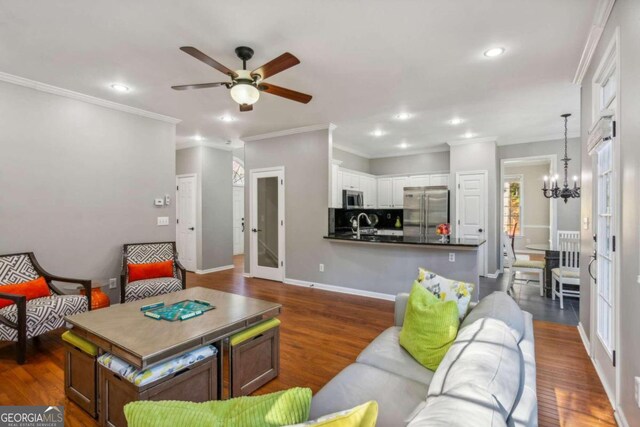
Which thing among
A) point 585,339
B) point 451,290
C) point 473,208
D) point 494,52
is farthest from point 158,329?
point 473,208

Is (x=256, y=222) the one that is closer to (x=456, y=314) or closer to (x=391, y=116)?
(x=391, y=116)

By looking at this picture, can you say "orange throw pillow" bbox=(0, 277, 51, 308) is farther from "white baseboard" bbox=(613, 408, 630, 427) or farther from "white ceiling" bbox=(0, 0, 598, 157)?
"white baseboard" bbox=(613, 408, 630, 427)

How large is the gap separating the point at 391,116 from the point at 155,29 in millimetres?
3252

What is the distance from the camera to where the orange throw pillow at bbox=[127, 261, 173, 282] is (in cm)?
394

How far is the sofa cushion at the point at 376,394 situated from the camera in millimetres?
1374

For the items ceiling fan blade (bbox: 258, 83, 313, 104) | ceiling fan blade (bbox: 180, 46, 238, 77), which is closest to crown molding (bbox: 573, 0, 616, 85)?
ceiling fan blade (bbox: 258, 83, 313, 104)

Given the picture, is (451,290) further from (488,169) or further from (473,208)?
(488,169)

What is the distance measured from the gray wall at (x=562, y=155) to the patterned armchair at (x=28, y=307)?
23.7 ft

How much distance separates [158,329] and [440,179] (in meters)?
6.21

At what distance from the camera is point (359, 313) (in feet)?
13.3

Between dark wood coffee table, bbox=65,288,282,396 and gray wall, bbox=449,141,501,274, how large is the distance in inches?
199

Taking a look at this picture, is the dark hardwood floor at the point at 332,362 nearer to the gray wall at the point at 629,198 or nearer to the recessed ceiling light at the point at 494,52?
the gray wall at the point at 629,198

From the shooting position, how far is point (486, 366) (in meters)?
1.10

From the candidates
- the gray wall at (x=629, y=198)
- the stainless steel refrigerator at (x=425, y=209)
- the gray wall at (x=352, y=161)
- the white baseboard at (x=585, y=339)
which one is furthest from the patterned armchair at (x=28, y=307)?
the stainless steel refrigerator at (x=425, y=209)
